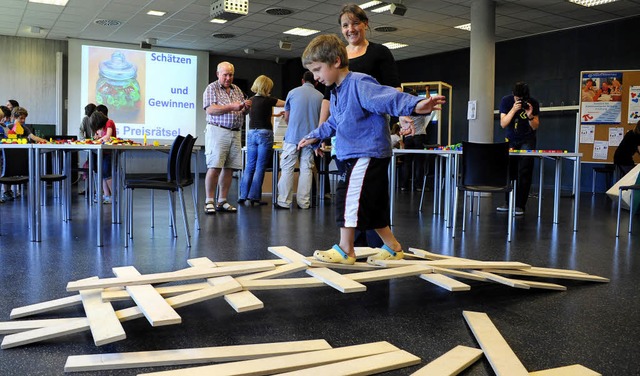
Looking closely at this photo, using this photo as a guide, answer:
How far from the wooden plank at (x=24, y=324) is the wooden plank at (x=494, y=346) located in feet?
4.25

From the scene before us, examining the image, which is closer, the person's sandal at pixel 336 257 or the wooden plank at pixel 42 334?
the wooden plank at pixel 42 334

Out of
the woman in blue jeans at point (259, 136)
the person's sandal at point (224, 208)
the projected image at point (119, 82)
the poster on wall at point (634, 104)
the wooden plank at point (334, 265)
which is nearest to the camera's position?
the wooden plank at point (334, 265)

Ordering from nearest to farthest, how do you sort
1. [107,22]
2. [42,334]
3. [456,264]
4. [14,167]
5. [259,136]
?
[42,334] < [456,264] < [14,167] < [259,136] < [107,22]

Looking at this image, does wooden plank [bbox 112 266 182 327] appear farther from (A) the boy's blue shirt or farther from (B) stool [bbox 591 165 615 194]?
(B) stool [bbox 591 165 615 194]

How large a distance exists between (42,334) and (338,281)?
978 millimetres

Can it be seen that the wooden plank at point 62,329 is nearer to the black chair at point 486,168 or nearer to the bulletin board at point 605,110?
the black chair at point 486,168

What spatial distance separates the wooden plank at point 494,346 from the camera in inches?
Answer: 61.6

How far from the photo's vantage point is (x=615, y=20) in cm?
915

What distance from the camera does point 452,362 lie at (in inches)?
63.7

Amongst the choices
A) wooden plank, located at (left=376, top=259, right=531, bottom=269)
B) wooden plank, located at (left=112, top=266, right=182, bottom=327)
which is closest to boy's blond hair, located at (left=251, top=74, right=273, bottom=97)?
wooden plank, located at (left=376, top=259, right=531, bottom=269)

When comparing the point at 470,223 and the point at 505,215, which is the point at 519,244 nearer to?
the point at 470,223

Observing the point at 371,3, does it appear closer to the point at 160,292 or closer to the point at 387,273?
the point at 387,273

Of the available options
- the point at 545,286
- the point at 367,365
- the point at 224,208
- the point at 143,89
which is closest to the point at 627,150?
the point at 224,208

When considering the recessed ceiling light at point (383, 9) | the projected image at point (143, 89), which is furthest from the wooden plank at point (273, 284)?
the projected image at point (143, 89)
